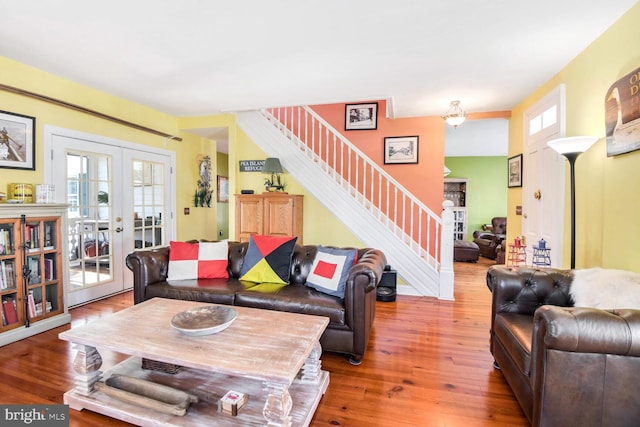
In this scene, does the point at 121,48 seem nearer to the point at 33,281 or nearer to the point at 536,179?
the point at 33,281

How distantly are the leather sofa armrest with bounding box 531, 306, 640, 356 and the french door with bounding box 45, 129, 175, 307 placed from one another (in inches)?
163

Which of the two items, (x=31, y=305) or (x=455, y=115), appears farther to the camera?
(x=455, y=115)

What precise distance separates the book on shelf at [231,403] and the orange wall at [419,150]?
13.1 ft

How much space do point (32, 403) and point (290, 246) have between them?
2032mm

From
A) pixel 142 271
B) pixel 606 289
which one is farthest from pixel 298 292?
pixel 606 289

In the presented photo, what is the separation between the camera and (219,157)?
23.4 ft

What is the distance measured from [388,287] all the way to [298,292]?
1628 mm

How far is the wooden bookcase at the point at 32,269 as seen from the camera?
2.61 m

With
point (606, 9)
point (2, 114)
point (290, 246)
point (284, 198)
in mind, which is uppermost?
point (606, 9)

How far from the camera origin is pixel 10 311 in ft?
8.64

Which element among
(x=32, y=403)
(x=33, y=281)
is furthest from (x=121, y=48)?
(x=32, y=403)

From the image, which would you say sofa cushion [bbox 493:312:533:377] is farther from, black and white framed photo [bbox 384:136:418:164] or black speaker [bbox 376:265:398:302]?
black and white framed photo [bbox 384:136:418:164]

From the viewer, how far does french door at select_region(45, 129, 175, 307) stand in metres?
3.45

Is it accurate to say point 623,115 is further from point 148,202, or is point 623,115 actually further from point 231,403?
point 148,202
